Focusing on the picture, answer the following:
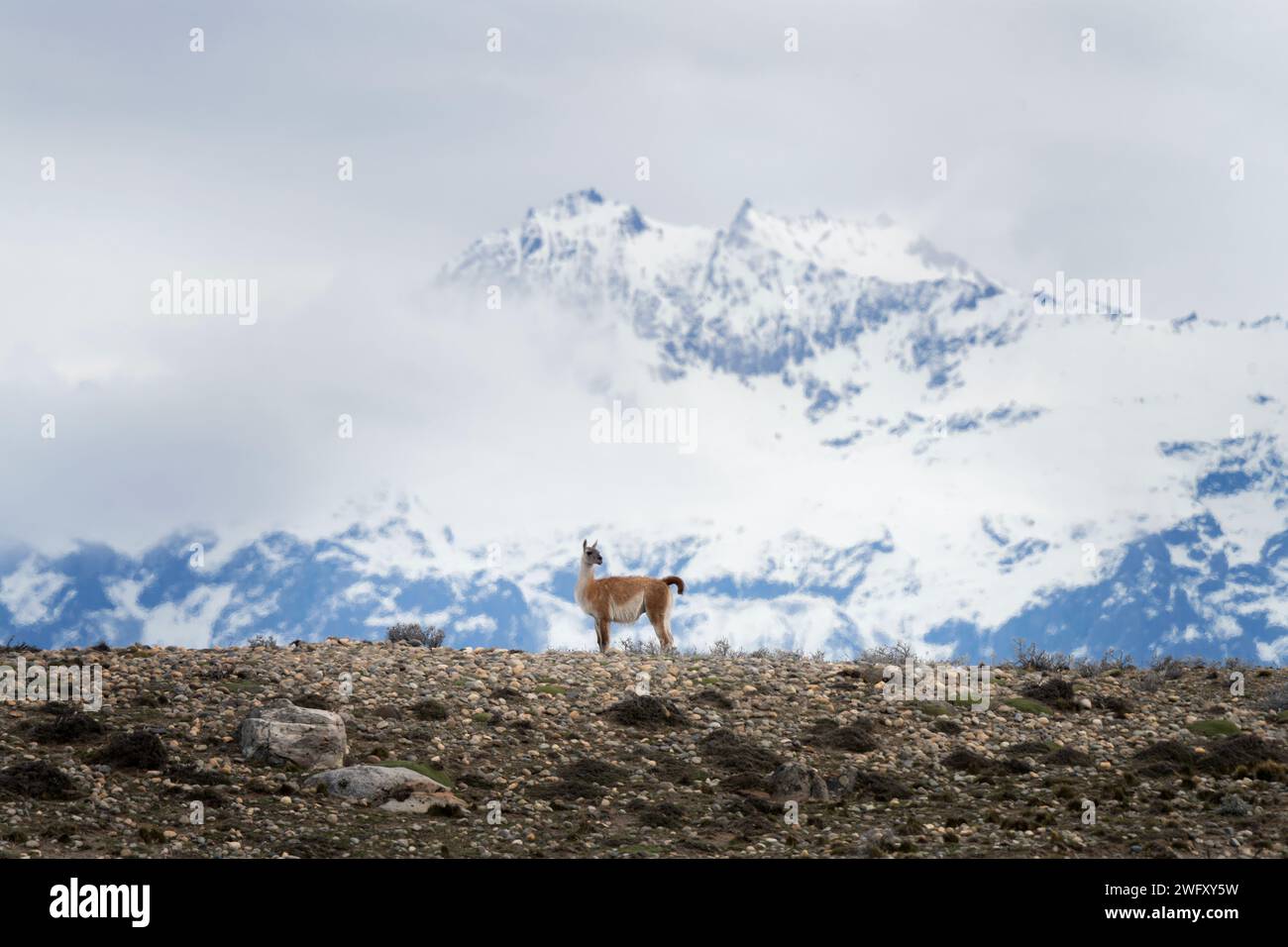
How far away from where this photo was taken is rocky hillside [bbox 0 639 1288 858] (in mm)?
22391

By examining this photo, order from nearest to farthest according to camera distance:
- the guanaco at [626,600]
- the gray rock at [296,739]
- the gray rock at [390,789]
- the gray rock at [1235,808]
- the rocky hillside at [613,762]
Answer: the rocky hillside at [613,762], the gray rock at [390,789], the gray rock at [1235,808], the gray rock at [296,739], the guanaco at [626,600]

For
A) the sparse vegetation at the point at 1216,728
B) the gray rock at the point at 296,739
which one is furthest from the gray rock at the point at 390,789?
the sparse vegetation at the point at 1216,728

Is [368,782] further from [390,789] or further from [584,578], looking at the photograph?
[584,578]

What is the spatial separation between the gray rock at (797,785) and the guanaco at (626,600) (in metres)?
12.5

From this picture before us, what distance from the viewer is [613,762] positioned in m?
26.2

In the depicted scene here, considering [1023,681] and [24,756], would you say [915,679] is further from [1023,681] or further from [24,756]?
[24,756]

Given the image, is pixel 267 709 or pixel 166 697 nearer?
pixel 267 709

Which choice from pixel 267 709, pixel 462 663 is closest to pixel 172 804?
pixel 267 709

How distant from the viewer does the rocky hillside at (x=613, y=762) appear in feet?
73.5

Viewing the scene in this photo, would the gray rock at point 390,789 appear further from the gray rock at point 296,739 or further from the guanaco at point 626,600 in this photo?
the guanaco at point 626,600

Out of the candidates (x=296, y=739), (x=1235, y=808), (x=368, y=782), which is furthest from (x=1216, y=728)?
(x=296, y=739)

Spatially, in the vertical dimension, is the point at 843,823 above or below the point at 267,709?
below
